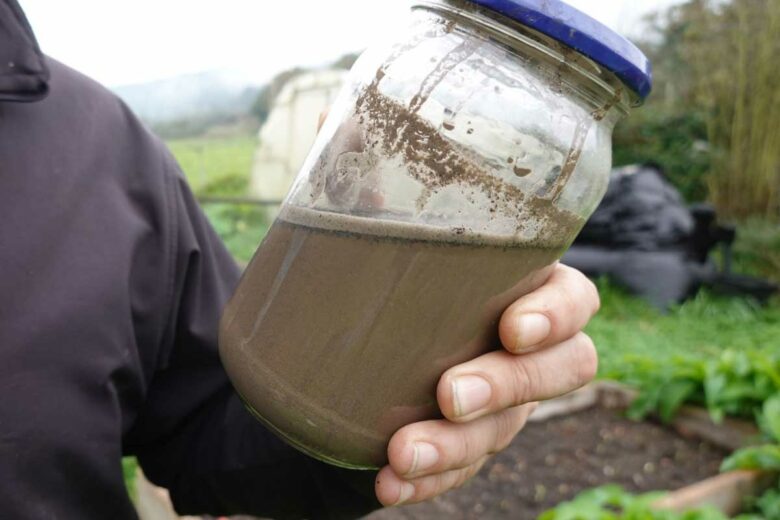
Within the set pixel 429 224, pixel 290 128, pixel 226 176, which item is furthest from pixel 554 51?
pixel 226 176

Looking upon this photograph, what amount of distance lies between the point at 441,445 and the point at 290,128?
7.35 metres

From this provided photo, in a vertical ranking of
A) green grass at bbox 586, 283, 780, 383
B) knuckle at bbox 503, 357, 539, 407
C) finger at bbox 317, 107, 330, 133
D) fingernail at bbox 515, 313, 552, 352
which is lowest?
green grass at bbox 586, 283, 780, 383

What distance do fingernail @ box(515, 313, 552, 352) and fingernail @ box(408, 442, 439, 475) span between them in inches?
5.7

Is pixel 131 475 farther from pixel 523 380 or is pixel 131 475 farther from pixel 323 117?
pixel 523 380

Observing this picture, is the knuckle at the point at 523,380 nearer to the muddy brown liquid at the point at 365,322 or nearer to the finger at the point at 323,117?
the muddy brown liquid at the point at 365,322

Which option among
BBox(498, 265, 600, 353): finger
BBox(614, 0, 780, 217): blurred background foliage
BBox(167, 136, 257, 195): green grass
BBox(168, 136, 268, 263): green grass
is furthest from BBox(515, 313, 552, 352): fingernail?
BBox(614, 0, 780, 217): blurred background foliage

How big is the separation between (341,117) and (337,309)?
269mm

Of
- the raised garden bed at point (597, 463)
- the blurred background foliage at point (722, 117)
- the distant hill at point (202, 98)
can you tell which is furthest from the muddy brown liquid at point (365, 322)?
the blurred background foliage at point (722, 117)

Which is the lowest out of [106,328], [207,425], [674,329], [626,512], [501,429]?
[674,329]

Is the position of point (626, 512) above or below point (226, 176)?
above

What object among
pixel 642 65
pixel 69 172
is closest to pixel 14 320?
pixel 69 172

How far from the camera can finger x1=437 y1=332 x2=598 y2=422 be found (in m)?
0.79

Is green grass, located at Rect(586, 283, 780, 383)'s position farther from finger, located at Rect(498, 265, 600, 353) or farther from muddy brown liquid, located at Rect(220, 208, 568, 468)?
muddy brown liquid, located at Rect(220, 208, 568, 468)

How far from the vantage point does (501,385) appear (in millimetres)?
832
